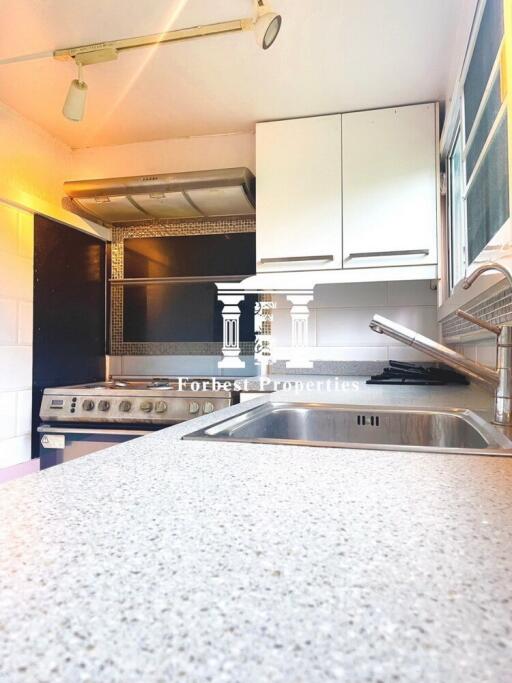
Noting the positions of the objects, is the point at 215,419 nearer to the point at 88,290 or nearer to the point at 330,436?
the point at 330,436

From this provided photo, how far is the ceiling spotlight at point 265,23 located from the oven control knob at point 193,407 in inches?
50.4

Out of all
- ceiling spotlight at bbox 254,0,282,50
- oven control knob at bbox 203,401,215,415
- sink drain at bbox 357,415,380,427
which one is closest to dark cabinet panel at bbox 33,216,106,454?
oven control knob at bbox 203,401,215,415

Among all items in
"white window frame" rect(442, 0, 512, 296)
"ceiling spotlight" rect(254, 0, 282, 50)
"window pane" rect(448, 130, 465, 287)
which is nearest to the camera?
"white window frame" rect(442, 0, 512, 296)

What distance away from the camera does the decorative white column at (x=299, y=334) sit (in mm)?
2311

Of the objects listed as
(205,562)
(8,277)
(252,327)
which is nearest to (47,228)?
(8,277)

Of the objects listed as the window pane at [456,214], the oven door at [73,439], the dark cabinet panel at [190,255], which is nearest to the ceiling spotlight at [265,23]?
the window pane at [456,214]

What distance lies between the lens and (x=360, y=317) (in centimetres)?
225

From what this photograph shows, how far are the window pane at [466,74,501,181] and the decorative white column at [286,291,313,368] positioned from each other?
1012mm

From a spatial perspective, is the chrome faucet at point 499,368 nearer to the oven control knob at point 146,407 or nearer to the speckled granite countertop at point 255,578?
the speckled granite countertop at point 255,578

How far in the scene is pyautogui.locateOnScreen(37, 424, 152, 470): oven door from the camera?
1.83 metres

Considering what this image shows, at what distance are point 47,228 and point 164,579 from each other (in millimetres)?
2076

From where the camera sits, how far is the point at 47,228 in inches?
79.4

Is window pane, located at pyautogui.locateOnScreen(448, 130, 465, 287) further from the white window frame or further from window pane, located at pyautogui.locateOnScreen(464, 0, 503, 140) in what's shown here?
window pane, located at pyautogui.locateOnScreen(464, 0, 503, 140)

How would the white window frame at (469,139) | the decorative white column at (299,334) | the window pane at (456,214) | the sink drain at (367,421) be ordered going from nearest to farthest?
the white window frame at (469,139)
the sink drain at (367,421)
the window pane at (456,214)
the decorative white column at (299,334)
